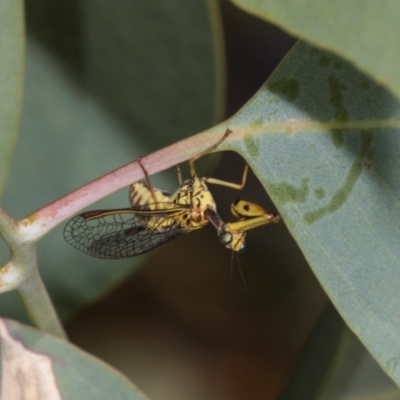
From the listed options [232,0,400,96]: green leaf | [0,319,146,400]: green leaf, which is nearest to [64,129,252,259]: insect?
[0,319,146,400]: green leaf

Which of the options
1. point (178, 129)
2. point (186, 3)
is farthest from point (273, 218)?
point (186, 3)

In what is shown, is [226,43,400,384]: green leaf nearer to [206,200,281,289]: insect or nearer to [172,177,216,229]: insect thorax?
[206,200,281,289]: insect

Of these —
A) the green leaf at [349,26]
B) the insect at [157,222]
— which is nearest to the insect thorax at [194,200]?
the insect at [157,222]

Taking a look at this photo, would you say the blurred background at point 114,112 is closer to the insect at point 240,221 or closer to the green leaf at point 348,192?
the insect at point 240,221

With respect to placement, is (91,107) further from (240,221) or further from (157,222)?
(240,221)

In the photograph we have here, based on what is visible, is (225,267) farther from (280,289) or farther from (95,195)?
(95,195)

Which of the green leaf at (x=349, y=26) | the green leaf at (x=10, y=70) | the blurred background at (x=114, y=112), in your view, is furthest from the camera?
the blurred background at (x=114, y=112)

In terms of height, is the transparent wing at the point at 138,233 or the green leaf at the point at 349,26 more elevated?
the green leaf at the point at 349,26
